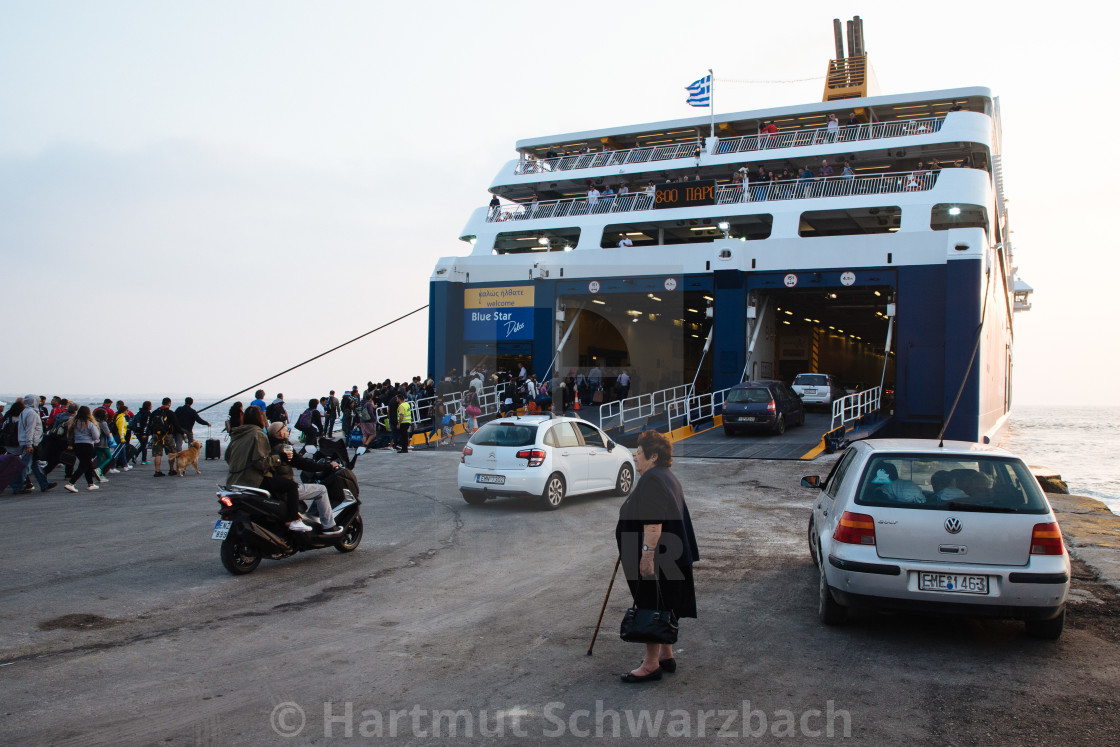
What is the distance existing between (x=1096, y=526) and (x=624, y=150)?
23.2 metres

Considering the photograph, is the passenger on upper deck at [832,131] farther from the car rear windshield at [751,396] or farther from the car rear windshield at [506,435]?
the car rear windshield at [506,435]

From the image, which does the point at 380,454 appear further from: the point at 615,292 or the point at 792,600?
the point at 792,600

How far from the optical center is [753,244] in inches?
998

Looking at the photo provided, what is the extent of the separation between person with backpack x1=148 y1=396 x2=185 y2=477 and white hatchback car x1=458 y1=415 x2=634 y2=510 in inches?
267

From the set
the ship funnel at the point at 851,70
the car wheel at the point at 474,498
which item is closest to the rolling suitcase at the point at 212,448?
the car wheel at the point at 474,498

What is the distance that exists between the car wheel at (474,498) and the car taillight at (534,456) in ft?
3.13

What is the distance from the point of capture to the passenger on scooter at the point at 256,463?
24.2 feet

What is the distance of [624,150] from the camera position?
30.5 metres

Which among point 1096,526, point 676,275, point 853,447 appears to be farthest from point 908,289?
point 853,447

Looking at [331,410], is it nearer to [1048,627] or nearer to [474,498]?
[474,498]

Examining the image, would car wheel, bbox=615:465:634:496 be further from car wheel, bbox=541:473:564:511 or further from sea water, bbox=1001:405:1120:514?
sea water, bbox=1001:405:1120:514

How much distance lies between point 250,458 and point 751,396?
16.2 meters

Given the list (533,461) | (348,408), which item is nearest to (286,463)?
(533,461)

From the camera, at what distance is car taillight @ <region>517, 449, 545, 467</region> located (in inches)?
438
